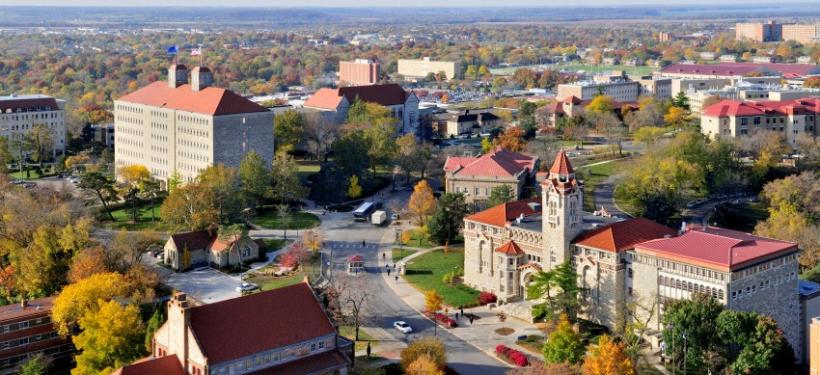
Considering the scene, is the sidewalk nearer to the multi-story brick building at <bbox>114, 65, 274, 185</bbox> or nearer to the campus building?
the campus building

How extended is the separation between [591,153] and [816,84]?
6431 cm

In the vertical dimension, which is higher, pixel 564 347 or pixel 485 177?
pixel 485 177

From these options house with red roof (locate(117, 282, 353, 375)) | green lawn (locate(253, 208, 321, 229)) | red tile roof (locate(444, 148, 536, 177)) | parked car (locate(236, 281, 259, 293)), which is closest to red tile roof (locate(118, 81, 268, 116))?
green lawn (locate(253, 208, 321, 229))

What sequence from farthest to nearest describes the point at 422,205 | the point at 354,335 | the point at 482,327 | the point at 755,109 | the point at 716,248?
the point at 755,109 < the point at 422,205 < the point at 482,327 < the point at 354,335 < the point at 716,248

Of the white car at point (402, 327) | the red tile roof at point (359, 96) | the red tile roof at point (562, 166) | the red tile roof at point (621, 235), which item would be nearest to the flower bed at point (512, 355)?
the white car at point (402, 327)

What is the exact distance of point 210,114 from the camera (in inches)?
3942

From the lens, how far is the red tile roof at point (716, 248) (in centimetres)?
5841

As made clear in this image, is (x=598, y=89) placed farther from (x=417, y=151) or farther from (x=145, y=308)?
(x=145, y=308)

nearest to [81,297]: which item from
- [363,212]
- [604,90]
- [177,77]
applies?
[363,212]

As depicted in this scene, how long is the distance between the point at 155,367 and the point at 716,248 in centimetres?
3192

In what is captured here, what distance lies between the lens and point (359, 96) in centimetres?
13512

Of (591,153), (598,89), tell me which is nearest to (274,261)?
(591,153)

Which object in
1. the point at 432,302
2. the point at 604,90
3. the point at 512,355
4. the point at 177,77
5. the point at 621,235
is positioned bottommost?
the point at 512,355

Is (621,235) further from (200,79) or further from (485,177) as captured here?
(200,79)
